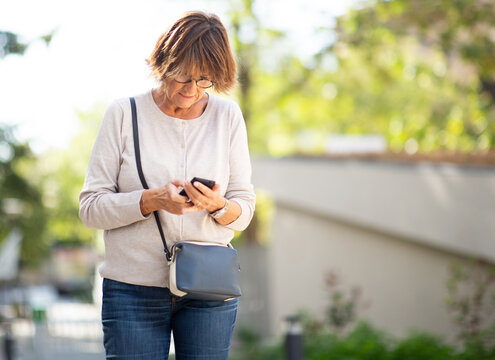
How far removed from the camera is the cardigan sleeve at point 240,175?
2.41 metres

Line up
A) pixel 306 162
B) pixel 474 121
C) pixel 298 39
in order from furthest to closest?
1. pixel 298 39
2. pixel 474 121
3. pixel 306 162

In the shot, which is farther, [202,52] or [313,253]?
[313,253]

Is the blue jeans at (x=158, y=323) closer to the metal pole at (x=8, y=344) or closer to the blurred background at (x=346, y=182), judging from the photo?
the blurred background at (x=346, y=182)

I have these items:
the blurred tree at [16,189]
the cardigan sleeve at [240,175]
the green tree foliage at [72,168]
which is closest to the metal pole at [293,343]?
the cardigan sleeve at [240,175]

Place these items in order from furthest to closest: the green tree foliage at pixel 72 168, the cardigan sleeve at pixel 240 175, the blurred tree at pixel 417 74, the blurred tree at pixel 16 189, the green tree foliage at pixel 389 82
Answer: the green tree foliage at pixel 72 168 < the blurred tree at pixel 16 189 < the green tree foliage at pixel 389 82 < the blurred tree at pixel 417 74 < the cardigan sleeve at pixel 240 175

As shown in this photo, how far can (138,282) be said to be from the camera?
89.1 inches

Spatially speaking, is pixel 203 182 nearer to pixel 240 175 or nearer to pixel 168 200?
pixel 168 200

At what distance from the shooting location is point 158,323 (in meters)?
2.30

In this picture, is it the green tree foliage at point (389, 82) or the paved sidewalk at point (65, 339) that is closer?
the green tree foliage at point (389, 82)

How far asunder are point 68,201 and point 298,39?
65.6 ft

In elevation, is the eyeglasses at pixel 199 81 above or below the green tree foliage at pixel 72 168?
above

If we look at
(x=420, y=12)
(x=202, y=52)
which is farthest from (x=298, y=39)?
(x=202, y=52)

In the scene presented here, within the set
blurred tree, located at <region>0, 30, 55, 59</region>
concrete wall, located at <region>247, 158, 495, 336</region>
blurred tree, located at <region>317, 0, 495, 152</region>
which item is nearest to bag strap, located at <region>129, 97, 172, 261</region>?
blurred tree, located at <region>0, 30, 55, 59</region>

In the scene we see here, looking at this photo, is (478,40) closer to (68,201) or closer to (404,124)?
(404,124)
